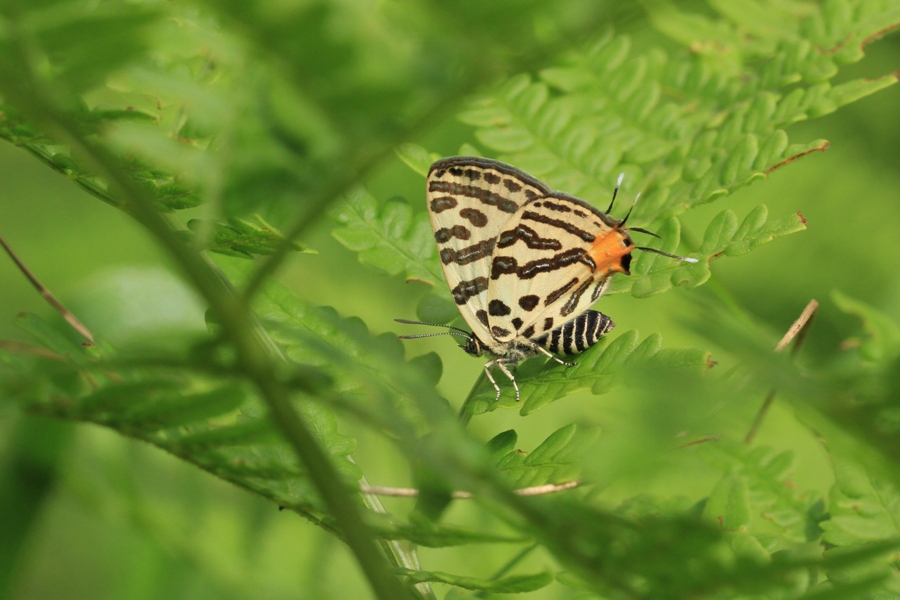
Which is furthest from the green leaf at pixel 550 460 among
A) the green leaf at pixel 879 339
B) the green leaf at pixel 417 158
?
the green leaf at pixel 417 158

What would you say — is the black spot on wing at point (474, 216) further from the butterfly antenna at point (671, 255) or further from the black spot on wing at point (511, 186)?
the butterfly antenna at point (671, 255)

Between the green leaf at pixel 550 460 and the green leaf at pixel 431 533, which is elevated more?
the green leaf at pixel 550 460

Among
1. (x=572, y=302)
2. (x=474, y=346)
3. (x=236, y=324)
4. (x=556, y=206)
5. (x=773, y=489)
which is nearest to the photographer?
(x=236, y=324)

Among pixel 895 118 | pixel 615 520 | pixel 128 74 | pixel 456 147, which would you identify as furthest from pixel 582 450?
pixel 895 118

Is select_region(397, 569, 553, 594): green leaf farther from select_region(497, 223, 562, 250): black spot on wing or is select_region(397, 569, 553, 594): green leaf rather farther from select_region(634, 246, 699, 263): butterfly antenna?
select_region(497, 223, 562, 250): black spot on wing

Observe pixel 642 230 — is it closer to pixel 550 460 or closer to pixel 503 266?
pixel 503 266

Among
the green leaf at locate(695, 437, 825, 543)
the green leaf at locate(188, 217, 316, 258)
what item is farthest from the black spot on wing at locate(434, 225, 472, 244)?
the green leaf at locate(695, 437, 825, 543)

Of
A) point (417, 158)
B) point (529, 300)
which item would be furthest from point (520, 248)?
point (417, 158)
